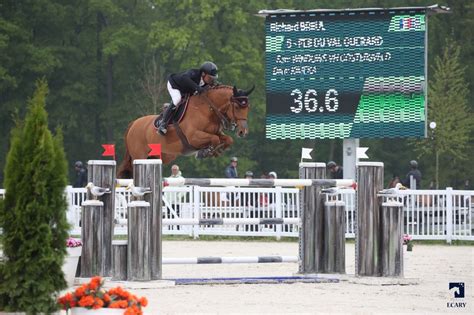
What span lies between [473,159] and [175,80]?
85.2ft

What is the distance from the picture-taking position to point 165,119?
54.5 feet

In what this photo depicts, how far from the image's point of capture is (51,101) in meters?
45.1

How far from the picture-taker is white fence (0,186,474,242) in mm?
21844

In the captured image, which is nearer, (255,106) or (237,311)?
(237,311)

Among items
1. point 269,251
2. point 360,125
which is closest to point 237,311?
point 269,251

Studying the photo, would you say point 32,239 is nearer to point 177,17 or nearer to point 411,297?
point 411,297

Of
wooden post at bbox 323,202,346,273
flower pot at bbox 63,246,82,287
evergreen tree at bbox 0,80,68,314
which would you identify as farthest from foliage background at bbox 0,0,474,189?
evergreen tree at bbox 0,80,68,314

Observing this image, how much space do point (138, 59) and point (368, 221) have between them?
1367 inches

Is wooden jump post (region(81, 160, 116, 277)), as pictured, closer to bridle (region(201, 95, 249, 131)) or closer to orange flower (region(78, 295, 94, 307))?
bridle (region(201, 95, 249, 131))

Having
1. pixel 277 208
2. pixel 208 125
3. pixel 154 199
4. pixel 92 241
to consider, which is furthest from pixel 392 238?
pixel 277 208

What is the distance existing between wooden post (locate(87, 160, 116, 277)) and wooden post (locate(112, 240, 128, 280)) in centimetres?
5

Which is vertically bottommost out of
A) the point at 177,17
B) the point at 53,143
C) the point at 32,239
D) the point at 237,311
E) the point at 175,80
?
the point at 237,311

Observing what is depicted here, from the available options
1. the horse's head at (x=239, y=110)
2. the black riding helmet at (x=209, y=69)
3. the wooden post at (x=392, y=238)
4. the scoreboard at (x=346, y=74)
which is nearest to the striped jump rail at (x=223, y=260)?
the wooden post at (x=392, y=238)

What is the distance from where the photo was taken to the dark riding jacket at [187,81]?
16453mm
